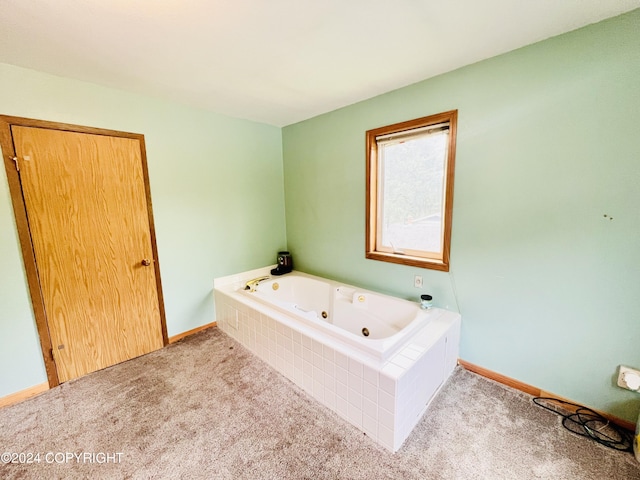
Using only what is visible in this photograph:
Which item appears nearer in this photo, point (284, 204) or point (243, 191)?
point (243, 191)

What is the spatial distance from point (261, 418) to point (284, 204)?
227cm

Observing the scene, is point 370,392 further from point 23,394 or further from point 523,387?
point 23,394

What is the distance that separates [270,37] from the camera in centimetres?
140

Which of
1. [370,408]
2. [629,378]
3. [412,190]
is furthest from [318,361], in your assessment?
[629,378]

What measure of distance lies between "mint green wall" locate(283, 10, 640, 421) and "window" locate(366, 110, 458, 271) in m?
0.08

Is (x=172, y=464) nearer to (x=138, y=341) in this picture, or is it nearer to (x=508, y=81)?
(x=138, y=341)

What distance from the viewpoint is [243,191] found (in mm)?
2795

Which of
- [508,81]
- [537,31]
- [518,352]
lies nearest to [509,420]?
[518,352]

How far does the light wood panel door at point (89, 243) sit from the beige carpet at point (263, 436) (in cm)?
31

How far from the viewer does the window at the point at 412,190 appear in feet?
6.30

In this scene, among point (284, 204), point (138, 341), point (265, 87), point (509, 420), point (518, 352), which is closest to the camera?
point (509, 420)

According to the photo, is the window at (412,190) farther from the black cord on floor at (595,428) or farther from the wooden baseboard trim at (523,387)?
the black cord on floor at (595,428)

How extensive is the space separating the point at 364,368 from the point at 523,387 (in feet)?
3.97

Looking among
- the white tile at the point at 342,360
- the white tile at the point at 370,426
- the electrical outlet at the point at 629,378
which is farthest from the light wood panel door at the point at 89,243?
the electrical outlet at the point at 629,378
